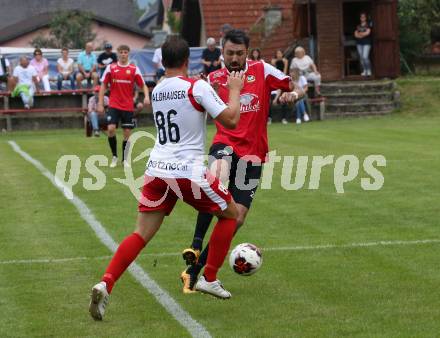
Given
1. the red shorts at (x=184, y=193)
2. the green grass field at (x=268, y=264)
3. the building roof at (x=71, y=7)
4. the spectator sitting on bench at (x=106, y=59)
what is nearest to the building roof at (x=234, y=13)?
the spectator sitting on bench at (x=106, y=59)

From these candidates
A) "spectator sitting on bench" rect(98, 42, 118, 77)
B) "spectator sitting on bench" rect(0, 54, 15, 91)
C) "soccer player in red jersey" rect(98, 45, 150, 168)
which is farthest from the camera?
"spectator sitting on bench" rect(0, 54, 15, 91)

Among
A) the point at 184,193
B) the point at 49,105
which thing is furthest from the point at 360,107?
the point at 184,193

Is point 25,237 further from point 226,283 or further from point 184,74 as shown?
point 184,74

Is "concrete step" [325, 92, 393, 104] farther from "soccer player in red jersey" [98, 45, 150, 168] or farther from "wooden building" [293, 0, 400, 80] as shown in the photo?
"soccer player in red jersey" [98, 45, 150, 168]

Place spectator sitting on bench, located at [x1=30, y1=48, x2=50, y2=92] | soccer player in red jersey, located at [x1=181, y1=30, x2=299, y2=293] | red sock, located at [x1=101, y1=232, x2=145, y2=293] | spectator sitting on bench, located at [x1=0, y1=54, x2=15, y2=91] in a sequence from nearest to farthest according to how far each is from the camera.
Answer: red sock, located at [x1=101, y1=232, x2=145, y2=293], soccer player in red jersey, located at [x1=181, y1=30, x2=299, y2=293], spectator sitting on bench, located at [x1=0, y1=54, x2=15, y2=91], spectator sitting on bench, located at [x1=30, y1=48, x2=50, y2=92]

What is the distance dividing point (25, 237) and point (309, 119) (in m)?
21.1

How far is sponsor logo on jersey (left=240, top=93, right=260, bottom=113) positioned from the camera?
8.80 meters

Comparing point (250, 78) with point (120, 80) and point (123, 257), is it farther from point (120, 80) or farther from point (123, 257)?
point (120, 80)

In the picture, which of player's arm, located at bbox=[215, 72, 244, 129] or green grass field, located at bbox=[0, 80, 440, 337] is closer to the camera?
green grass field, located at bbox=[0, 80, 440, 337]

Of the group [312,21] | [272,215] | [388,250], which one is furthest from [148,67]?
[388,250]

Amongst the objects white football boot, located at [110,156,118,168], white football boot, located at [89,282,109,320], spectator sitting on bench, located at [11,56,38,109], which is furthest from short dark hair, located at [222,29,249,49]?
spectator sitting on bench, located at [11,56,38,109]

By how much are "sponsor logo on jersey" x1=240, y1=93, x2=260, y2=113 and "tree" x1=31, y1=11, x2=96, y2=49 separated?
49430 millimetres

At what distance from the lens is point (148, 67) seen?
35.5 metres

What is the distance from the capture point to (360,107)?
107 feet
